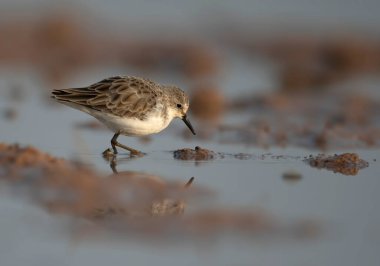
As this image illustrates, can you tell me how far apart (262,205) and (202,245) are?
4.81 ft

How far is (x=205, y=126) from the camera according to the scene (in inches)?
551

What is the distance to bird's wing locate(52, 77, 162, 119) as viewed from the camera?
1137 cm

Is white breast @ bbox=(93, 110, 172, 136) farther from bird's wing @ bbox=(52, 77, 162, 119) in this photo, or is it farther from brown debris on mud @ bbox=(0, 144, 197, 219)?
brown debris on mud @ bbox=(0, 144, 197, 219)

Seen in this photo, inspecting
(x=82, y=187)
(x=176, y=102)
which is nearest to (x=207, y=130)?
(x=176, y=102)

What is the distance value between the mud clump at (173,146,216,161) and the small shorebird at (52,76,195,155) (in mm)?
481

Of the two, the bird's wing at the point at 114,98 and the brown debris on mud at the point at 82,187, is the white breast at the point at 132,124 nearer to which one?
the bird's wing at the point at 114,98

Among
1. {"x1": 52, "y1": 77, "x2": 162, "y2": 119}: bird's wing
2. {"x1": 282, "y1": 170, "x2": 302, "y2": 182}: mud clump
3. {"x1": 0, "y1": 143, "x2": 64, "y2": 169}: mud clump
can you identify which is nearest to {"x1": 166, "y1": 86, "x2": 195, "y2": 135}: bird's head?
{"x1": 52, "y1": 77, "x2": 162, "y2": 119}: bird's wing

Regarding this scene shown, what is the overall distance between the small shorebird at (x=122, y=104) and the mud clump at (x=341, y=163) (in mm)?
2202

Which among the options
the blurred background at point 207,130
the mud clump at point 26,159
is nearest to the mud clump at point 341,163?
the blurred background at point 207,130

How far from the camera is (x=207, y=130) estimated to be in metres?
13.7

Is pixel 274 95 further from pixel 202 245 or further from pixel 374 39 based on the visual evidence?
pixel 202 245

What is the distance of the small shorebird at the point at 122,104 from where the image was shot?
11.4m

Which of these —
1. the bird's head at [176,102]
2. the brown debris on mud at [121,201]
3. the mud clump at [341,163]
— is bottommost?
the brown debris on mud at [121,201]

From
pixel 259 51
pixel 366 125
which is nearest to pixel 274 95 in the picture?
pixel 366 125
